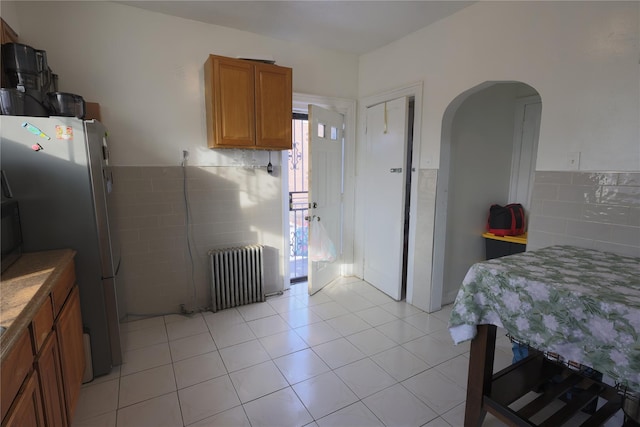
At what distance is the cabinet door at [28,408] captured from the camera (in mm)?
997

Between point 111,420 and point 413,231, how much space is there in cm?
265

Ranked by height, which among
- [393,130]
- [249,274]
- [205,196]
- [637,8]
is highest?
[637,8]

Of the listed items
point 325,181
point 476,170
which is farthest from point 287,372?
point 476,170

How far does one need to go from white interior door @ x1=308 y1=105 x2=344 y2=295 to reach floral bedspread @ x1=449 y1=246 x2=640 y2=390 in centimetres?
194

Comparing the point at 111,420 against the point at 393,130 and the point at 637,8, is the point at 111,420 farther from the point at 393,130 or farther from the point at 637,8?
the point at 637,8

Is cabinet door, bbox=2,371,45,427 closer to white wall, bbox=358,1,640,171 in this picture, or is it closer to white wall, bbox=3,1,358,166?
white wall, bbox=3,1,358,166

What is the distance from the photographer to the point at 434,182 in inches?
111

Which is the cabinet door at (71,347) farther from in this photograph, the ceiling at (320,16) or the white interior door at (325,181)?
the ceiling at (320,16)

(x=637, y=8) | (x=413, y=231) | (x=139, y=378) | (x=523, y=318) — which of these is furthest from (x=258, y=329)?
(x=637, y=8)

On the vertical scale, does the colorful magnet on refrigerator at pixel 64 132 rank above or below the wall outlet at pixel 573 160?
above

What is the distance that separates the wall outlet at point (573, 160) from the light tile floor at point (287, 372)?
56.3 inches

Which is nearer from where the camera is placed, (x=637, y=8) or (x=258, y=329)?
(x=637, y=8)

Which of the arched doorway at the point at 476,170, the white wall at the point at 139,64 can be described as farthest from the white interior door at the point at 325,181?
the arched doorway at the point at 476,170

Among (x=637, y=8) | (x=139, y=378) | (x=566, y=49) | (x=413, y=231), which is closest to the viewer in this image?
(x=637, y=8)
